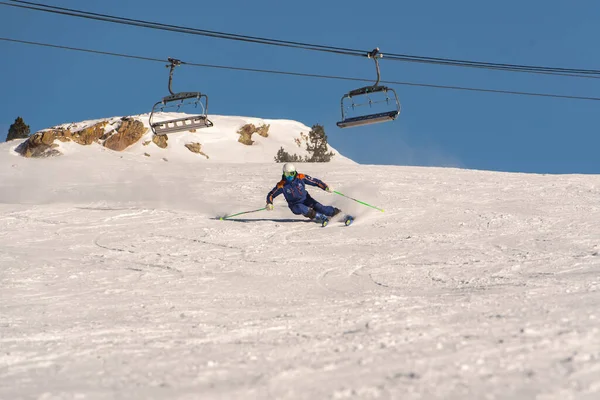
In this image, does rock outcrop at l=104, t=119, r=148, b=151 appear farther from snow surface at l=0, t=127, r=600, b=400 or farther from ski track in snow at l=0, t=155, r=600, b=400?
ski track in snow at l=0, t=155, r=600, b=400

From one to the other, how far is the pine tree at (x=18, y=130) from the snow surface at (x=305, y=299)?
149 feet

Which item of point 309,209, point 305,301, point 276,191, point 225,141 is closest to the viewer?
point 305,301

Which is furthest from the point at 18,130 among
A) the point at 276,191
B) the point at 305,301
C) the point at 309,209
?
the point at 305,301

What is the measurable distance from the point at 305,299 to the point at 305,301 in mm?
133

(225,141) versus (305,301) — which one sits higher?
(225,141)

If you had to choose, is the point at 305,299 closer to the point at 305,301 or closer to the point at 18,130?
the point at 305,301

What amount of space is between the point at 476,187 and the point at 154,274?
11192mm

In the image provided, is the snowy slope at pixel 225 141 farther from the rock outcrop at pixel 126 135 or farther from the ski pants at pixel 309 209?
the ski pants at pixel 309 209

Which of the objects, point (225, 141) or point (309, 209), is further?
point (225, 141)

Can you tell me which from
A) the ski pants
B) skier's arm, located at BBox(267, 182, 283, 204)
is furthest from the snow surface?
skier's arm, located at BBox(267, 182, 283, 204)

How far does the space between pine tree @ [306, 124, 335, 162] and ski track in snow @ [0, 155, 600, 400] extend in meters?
39.4

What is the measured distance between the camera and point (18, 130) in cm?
5762

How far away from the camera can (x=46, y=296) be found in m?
7.14

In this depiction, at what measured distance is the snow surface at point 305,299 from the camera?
3668mm
